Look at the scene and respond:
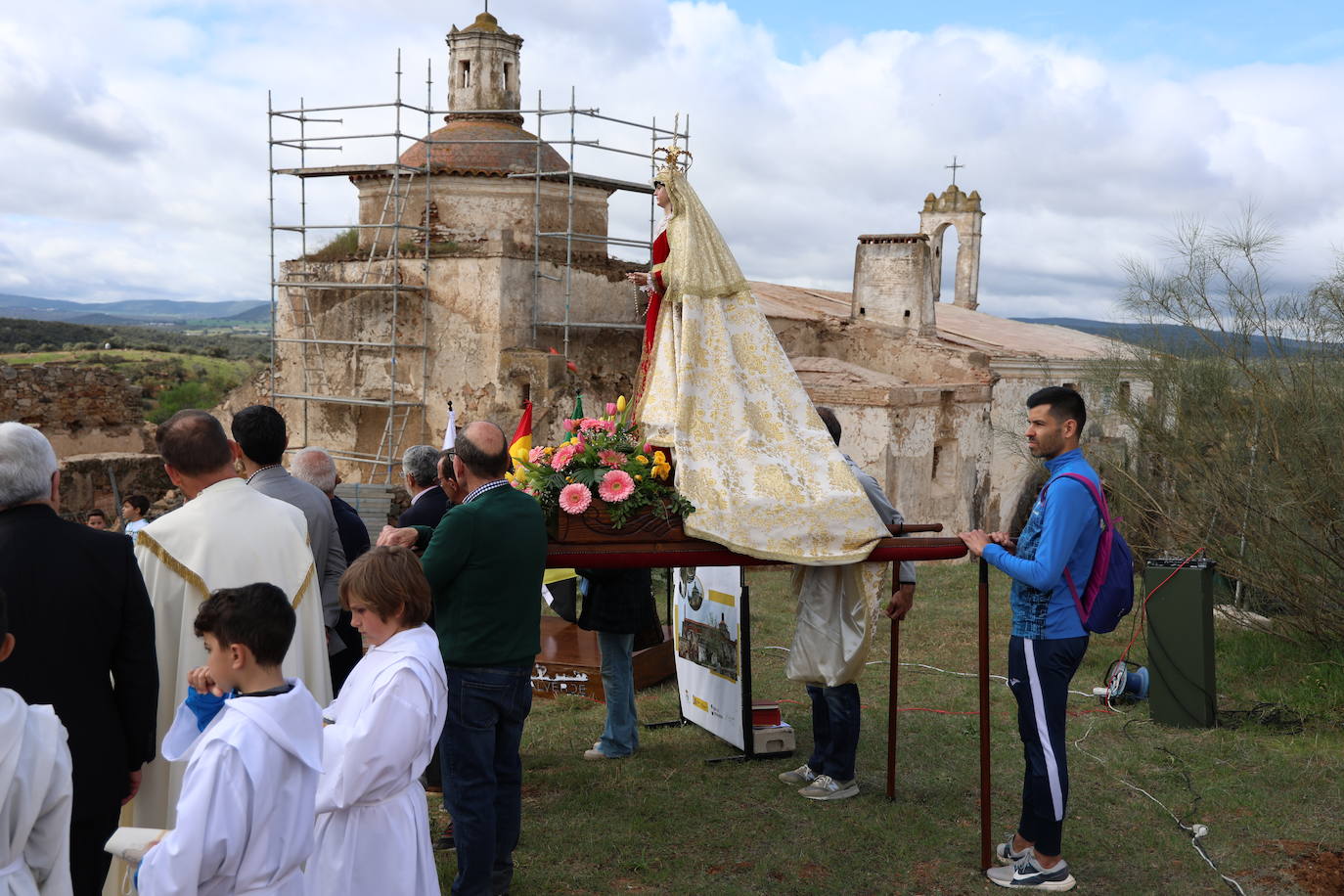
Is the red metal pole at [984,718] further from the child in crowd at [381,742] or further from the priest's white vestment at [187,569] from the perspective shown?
the priest's white vestment at [187,569]

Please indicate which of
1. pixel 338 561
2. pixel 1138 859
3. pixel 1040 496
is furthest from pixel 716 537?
pixel 1138 859

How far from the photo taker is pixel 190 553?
13.5 feet

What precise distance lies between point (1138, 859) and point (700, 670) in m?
2.74

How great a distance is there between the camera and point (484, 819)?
4.42m

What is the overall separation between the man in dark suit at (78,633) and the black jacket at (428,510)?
2065 mm

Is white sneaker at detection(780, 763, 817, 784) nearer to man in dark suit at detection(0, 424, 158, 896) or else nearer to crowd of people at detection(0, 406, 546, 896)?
crowd of people at detection(0, 406, 546, 896)

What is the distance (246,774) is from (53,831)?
0.48 metres

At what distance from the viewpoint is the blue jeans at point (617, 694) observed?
21.8 feet

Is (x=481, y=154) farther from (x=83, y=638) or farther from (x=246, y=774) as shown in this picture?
(x=246, y=774)

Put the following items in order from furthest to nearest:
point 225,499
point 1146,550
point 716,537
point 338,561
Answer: point 1146,550, point 338,561, point 716,537, point 225,499

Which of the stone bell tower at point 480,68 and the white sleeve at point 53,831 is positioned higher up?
the stone bell tower at point 480,68

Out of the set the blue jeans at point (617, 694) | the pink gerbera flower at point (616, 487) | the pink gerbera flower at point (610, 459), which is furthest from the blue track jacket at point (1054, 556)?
the blue jeans at point (617, 694)

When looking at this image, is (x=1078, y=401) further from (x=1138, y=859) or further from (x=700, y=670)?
(x=700, y=670)

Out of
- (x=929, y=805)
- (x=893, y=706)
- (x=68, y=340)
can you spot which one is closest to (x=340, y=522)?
(x=893, y=706)
